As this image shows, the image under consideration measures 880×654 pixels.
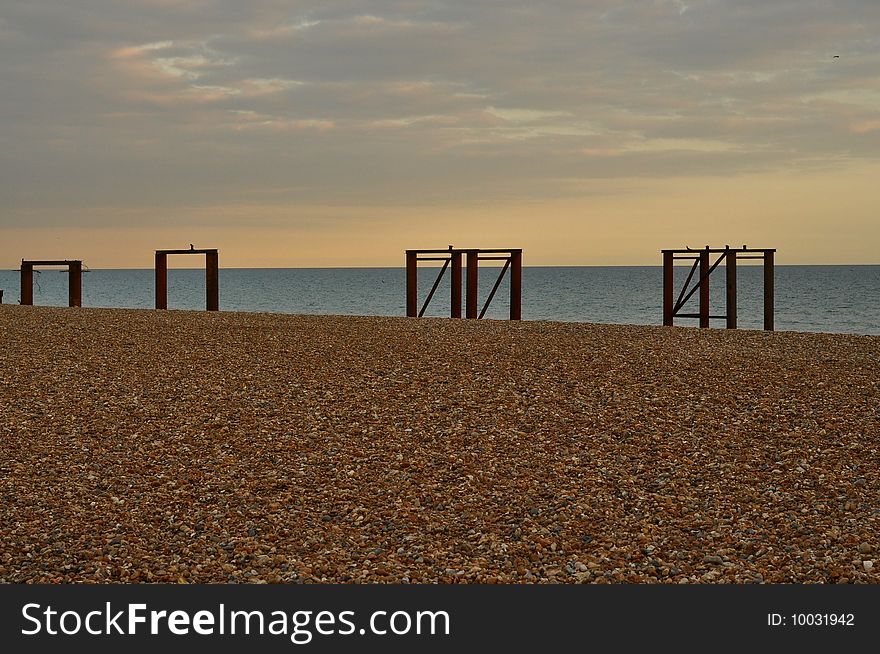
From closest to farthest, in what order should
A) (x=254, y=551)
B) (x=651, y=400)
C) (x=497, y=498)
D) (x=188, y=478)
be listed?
1. (x=254, y=551)
2. (x=497, y=498)
3. (x=188, y=478)
4. (x=651, y=400)

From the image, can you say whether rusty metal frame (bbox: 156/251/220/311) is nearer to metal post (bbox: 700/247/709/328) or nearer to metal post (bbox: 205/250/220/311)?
metal post (bbox: 205/250/220/311)

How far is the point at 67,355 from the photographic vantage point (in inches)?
497

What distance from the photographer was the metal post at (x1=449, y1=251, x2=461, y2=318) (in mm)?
22375

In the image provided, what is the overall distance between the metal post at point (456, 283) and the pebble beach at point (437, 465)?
9.36 m

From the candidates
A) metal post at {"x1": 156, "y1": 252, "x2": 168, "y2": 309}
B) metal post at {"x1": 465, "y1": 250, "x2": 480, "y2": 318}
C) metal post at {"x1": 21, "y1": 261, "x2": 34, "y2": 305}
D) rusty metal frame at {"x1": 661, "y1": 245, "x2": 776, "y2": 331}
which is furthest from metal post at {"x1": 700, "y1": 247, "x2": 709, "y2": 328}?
metal post at {"x1": 21, "y1": 261, "x2": 34, "y2": 305}

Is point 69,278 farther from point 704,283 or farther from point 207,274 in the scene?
point 704,283

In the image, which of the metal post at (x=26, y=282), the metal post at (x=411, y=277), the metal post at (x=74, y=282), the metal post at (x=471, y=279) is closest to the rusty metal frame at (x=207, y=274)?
the metal post at (x=74, y=282)

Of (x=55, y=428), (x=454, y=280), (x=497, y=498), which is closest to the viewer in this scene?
(x=497, y=498)

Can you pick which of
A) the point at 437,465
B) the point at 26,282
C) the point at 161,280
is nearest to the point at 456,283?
the point at 161,280

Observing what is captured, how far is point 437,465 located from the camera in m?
7.90

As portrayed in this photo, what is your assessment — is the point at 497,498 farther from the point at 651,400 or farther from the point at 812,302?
the point at 812,302

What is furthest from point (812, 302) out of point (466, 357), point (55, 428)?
point (55, 428)

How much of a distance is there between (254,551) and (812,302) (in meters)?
77.3

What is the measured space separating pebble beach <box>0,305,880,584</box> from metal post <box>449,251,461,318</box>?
9356mm
